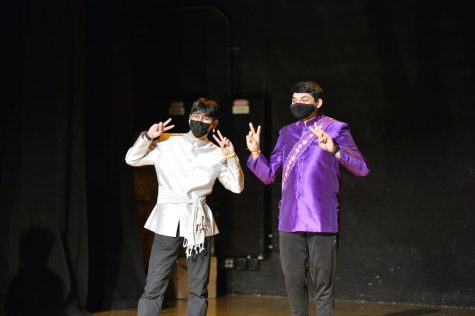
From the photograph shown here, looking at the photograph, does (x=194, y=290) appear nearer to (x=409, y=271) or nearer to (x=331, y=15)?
(x=409, y=271)

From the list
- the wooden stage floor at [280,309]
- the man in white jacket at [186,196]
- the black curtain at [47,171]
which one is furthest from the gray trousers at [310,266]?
the black curtain at [47,171]

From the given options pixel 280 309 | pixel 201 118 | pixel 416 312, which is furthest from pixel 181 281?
pixel 201 118

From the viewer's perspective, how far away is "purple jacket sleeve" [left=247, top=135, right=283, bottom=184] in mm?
3963

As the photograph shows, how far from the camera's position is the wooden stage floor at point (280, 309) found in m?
5.50

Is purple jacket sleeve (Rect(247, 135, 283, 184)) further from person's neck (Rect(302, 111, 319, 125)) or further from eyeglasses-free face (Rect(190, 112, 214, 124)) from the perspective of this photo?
eyeglasses-free face (Rect(190, 112, 214, 124))

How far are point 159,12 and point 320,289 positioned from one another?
3.64 meters

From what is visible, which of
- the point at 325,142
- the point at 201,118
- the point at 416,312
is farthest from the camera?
the point at 416,312

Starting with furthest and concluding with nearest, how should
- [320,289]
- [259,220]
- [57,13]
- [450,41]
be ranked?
1. [259,220]
2. [450,41]
3. [57,13]
4. [320,289]

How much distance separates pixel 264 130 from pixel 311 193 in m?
2.49

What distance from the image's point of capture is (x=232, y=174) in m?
3.99

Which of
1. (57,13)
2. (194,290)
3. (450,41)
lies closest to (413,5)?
(450,41)

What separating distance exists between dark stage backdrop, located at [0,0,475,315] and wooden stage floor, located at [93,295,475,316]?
0.43 feet

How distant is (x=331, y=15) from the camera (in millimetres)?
6195

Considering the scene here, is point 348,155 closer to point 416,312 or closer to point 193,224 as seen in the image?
point 193,224
